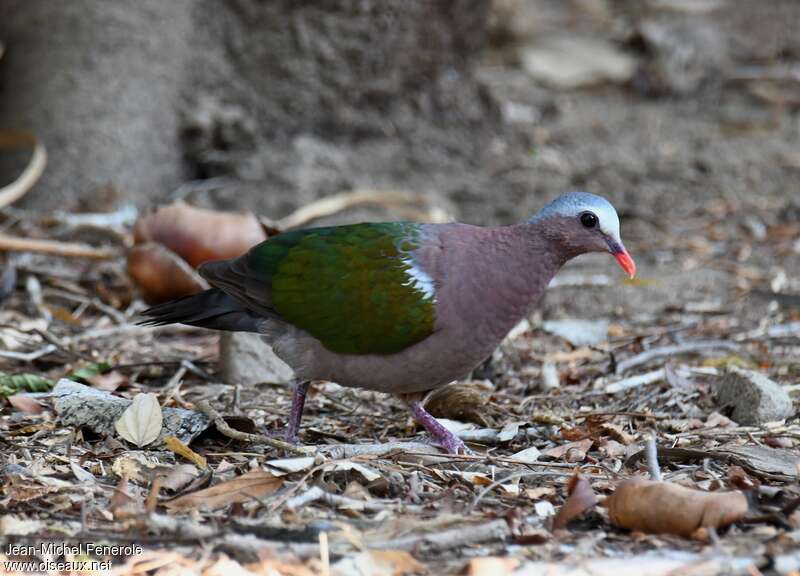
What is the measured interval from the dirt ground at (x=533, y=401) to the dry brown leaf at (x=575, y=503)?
24 millimetres

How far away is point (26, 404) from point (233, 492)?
122 centimetres

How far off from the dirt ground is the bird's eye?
2.22 ft

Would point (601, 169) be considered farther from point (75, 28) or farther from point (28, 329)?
point (28, 329)

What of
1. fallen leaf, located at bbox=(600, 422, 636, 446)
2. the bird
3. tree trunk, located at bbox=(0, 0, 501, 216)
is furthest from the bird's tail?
tree trunk, located at bbox=(0, 0, 501, 216)

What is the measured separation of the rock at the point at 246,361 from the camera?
176 inches

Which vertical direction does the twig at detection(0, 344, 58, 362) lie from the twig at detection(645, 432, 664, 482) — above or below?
below

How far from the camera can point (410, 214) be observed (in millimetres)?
6617

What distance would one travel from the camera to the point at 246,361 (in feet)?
14.8

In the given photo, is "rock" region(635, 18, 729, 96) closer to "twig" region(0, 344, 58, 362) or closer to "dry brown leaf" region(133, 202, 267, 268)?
"dry brown leaf" region(133, 202, 267, 268)

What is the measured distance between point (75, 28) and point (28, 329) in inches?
106

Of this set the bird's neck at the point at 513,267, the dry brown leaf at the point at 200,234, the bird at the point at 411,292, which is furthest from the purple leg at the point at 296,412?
the dry brown leaf at the point at 200,234

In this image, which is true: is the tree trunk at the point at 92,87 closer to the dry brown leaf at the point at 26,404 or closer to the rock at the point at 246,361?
the rock at the point at 246,361

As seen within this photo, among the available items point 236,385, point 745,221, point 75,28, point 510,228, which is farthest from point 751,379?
point 75,28

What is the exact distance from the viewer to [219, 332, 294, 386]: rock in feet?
14.7
